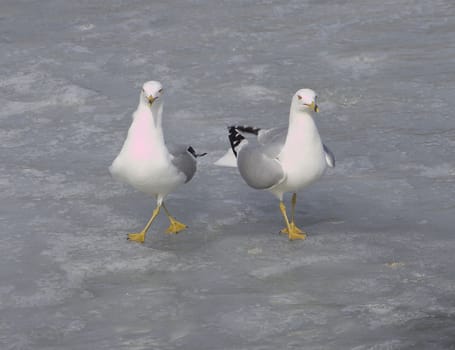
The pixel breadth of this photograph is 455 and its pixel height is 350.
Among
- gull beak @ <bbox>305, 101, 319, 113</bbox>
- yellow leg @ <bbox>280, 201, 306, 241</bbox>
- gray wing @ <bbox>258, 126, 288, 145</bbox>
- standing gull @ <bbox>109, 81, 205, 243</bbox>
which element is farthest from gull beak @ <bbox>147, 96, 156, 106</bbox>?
yellow leg @ <bbox>280, 201, 306, 241</bbox>

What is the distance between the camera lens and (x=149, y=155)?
→ 7918mm

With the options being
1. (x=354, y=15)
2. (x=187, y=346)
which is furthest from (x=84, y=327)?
(x=354, y=15)

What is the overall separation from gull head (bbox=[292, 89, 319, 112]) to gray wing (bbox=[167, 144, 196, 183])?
899 mm

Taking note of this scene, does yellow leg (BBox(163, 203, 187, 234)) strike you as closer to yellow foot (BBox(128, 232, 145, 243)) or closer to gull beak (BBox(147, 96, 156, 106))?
yellow foot (BBox(128, 232, 145, 243))

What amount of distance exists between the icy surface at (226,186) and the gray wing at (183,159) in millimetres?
488

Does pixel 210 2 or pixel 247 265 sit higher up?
pixel 210 2

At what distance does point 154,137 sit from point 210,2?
268 inches

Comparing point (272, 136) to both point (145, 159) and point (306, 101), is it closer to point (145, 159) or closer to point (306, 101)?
point (306, 101)

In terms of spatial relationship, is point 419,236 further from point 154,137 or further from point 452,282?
point 154,137

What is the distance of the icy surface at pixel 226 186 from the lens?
6.80 meters

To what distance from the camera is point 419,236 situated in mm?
8070

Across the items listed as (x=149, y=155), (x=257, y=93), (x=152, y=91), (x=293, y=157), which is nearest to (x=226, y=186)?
(x=293, y=157)

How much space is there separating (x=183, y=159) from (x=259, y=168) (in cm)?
57

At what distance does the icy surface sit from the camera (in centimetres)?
680
